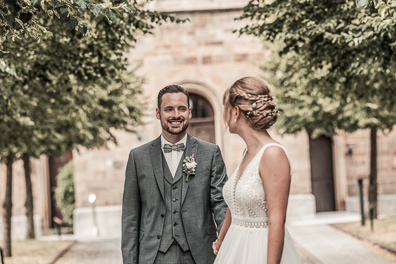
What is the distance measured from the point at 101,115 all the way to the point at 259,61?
281 inches

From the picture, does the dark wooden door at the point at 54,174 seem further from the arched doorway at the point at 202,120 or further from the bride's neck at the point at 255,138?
the bride's neck at the point at 255,138

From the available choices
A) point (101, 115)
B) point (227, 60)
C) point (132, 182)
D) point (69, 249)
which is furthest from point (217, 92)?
point (132, 182)

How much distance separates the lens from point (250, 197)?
346cm

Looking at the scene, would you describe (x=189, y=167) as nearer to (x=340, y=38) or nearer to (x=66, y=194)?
(x=340, y=38)

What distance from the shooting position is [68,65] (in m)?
9.62

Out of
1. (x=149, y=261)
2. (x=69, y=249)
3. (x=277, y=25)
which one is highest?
(x=277, y=25)

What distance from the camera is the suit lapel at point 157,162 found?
4625mm

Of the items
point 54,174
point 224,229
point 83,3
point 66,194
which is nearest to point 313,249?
point 83,3

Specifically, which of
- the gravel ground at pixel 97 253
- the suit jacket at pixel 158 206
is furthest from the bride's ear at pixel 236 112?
the gravel ground at pixel 97 253

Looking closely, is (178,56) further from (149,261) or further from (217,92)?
(149,261)

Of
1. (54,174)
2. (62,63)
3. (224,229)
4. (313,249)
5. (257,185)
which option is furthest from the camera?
(54,174)

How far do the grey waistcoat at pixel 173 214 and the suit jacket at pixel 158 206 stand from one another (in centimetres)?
3

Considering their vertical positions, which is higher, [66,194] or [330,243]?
[66,194]

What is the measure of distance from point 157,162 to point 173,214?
42cm
